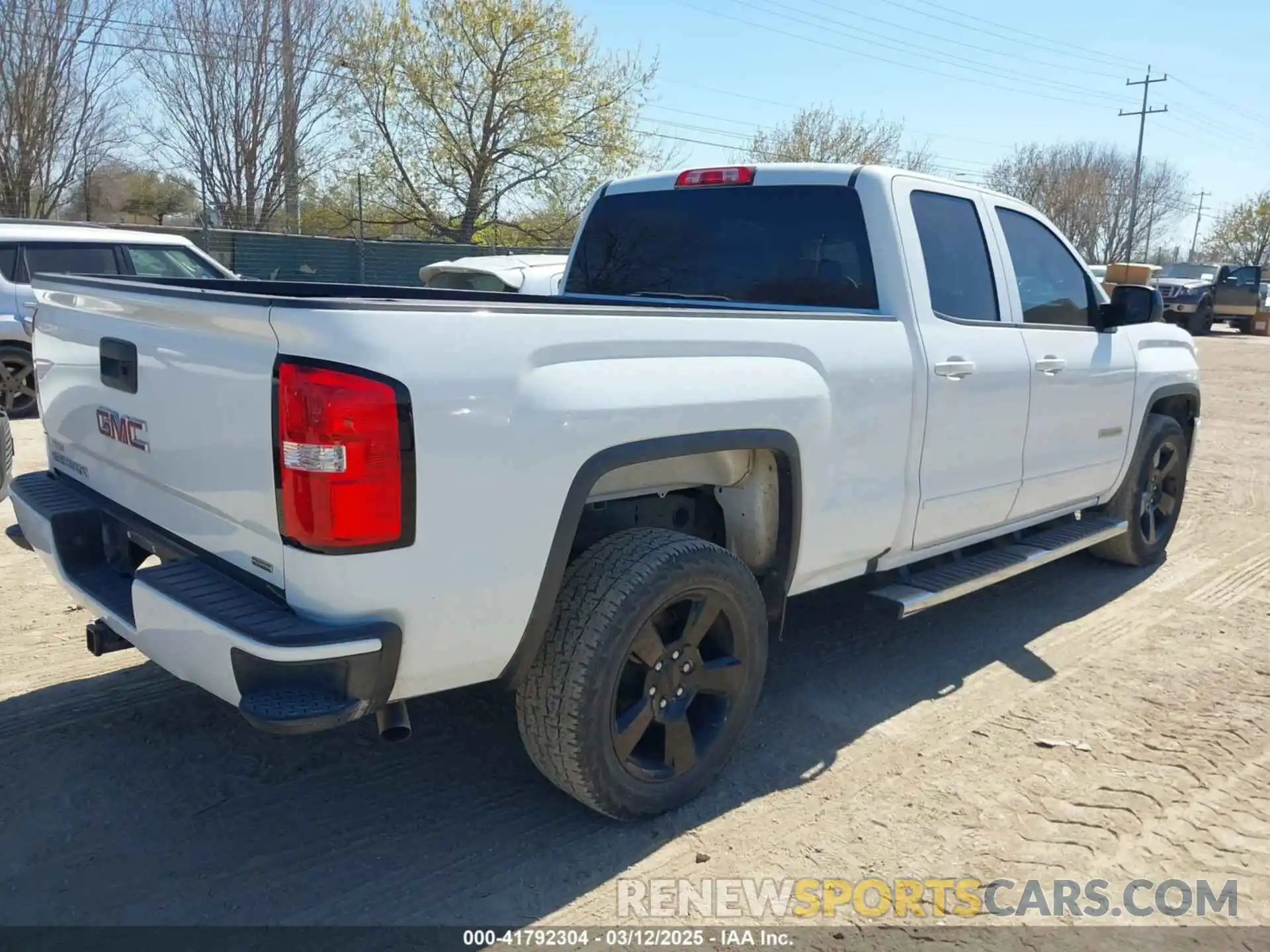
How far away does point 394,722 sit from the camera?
2664 millimetres

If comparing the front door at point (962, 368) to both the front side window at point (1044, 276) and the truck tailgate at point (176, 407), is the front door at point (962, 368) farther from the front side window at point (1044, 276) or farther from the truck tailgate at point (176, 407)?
the truck tailgate at point (176, 407)

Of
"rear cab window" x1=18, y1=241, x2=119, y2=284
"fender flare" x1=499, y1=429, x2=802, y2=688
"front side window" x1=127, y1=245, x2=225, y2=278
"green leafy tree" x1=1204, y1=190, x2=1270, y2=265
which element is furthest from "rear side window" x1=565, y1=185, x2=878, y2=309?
"green leafy tree" x1=1204, y1=190, x2=1270, y2=265

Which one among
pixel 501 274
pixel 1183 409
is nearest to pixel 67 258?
pixel 501 274

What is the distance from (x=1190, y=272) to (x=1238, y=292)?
8.94ft

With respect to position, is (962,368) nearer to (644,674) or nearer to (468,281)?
(644,674)

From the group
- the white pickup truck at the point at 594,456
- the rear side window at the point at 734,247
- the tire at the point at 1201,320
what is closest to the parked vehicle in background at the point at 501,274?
the rear side window at the point at 734,247

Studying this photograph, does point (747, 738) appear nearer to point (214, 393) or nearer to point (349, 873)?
point (349, 873)

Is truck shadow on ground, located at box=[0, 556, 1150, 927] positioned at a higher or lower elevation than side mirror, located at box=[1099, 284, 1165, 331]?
lower

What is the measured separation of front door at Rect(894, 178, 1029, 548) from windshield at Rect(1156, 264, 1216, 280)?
100ft

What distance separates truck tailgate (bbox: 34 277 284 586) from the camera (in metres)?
2.46

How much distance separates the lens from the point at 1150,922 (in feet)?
9.26

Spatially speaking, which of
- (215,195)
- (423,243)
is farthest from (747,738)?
(215,195)

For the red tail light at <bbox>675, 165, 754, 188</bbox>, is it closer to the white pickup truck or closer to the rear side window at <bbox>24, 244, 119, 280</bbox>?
the white pickup truck

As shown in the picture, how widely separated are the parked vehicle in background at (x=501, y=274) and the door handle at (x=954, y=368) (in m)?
6.88
